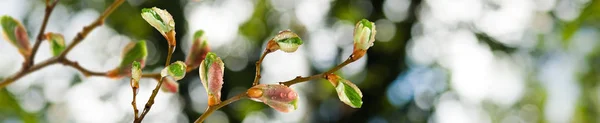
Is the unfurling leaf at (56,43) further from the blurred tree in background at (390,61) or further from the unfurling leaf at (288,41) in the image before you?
the blurred tree in background at (390,61)

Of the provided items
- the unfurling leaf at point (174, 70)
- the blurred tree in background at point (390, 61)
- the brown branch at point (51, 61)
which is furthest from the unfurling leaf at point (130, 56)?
the blurred tree in background at point (390, 61)

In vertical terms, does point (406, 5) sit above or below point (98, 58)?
above

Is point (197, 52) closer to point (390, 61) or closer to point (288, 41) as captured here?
point (288, 41)

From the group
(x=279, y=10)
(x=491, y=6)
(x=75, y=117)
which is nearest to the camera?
(x=75, y=117)

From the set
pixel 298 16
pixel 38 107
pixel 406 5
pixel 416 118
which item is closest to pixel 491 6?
pixel 406 5

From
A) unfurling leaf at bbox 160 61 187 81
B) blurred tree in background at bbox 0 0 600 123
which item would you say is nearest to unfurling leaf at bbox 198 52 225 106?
unfurling leaf at bbox 160 61 187 81

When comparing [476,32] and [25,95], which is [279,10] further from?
[25,95]
